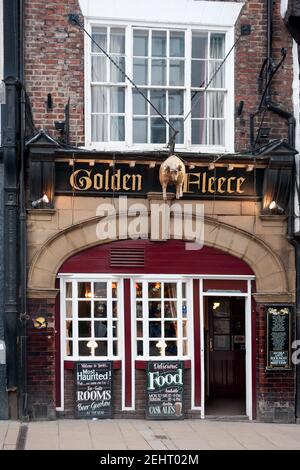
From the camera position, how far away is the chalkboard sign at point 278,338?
1229 centimetres

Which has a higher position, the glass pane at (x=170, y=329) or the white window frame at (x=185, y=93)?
the white window frame at (x=185, y=93)

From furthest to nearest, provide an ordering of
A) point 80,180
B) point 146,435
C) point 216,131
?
1. point 216,131
2. point 80,180
3. point 146,435

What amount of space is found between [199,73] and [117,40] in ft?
4.84

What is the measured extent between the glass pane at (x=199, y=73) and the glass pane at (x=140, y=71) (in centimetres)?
80

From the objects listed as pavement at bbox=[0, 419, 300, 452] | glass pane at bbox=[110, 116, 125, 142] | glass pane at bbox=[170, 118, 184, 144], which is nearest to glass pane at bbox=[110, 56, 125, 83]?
glass pane at bbox=[110, 116, 125, 142]

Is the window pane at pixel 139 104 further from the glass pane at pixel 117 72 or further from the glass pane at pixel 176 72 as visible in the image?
the glass pane at pixel 176 72

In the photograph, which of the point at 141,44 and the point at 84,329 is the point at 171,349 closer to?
the point at 84,329

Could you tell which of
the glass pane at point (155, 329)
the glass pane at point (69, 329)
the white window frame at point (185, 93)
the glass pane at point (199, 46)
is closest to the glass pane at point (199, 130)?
the white window frame at point (185, 93)

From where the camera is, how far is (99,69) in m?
12.4

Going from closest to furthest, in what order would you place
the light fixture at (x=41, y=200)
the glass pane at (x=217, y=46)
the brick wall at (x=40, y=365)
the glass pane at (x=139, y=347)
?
1. the brick wall at (x=40, y=365)
2. the light fixture at (x=41, y=200)
3. the glass pane at (x=139, y=347)
4. the glass pane at (x=217, y=46)

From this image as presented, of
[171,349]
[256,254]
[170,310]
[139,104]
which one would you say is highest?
[139,104]

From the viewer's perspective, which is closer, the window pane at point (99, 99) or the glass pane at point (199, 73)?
the window pane at point (99, 99)

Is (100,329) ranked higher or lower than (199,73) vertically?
lower

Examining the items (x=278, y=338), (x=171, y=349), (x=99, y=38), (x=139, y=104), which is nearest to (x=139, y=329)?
(x=171, y=349)
